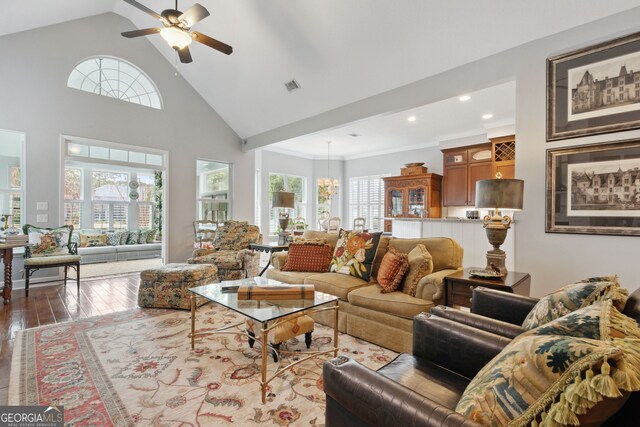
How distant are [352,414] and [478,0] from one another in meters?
3.50

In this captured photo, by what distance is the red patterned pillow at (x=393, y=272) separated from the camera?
109 inches

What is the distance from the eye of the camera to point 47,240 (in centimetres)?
432

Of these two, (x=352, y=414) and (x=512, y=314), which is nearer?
(x=352, y=414)

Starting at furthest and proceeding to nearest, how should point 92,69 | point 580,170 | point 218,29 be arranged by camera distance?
point 92,69
point 218,29
point 580,170

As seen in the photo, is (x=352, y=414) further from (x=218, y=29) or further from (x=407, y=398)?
(x=218, y=29)

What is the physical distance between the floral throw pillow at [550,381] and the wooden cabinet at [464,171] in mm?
5961

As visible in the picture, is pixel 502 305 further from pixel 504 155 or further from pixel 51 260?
pixel 51 260

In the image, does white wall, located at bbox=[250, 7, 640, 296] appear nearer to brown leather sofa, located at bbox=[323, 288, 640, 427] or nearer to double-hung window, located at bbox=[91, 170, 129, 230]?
brown leather sofa, located at bbox=[323, 288, 640, 427]

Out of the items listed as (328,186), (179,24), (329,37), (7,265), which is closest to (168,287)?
(7,265)

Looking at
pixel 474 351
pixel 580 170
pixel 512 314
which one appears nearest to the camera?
pixel 474 351

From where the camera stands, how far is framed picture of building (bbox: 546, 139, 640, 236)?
2523 millimetres

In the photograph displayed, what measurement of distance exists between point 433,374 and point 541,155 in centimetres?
258

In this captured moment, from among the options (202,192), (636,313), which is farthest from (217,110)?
(636,313)

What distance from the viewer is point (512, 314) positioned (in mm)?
1811
